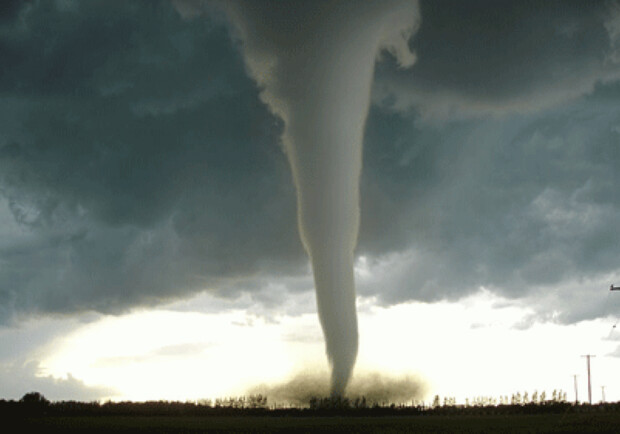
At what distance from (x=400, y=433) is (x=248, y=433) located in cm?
1395

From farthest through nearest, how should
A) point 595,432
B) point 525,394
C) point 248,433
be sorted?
point 525,394, point 248,433, point 595,432

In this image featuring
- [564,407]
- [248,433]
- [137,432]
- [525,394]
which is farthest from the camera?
[525,394]

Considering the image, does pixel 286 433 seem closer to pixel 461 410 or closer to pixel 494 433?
pixel 494 433

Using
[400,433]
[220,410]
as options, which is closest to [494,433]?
[400,433]

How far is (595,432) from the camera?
59500 millimetres

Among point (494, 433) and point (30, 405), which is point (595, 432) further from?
point (30, 405)

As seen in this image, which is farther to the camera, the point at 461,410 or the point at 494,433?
the point at 461,410

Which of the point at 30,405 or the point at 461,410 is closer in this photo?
the point at 461,410

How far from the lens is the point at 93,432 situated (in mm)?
66688

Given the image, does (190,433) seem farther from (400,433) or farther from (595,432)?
(595,432)

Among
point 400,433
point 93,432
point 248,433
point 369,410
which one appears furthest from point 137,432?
point 369,410

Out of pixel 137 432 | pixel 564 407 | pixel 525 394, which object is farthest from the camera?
pixel 525 394

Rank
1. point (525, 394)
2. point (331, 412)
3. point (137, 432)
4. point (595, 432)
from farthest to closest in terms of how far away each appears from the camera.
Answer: point (525, 394), point (331, 412), point (137, 432), point (595, 432)

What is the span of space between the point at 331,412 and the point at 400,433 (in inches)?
3562
